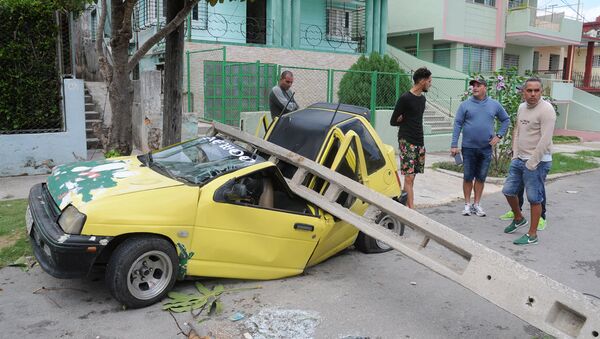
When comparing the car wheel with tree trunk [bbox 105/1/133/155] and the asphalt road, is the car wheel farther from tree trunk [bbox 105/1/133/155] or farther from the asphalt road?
tree trunk [bbox 105/1/133/155]

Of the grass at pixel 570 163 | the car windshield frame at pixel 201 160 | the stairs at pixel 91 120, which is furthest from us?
the grass at pixel 570 163

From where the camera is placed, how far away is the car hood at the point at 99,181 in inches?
151

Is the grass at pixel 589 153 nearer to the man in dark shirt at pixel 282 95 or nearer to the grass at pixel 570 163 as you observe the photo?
the grass at pixel 570 163

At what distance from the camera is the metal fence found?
1157 centimetres

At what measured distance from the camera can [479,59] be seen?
21.8 meters

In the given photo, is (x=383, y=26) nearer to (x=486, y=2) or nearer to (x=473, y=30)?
(x=473, y=30)

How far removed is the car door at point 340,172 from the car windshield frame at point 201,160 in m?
0.70

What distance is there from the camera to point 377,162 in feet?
17.8

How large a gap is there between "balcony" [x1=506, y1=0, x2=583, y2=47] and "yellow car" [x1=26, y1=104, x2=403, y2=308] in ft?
65.6

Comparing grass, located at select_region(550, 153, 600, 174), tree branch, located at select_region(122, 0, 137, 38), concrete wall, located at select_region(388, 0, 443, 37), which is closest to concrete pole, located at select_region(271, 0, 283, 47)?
concrete wall, located at select_region(388, 0, 443, 37)

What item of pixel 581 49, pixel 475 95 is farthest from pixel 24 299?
pixel 581 49

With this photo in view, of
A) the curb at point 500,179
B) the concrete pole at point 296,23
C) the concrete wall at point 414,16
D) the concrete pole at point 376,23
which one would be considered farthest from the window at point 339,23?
the curb at point 500,179

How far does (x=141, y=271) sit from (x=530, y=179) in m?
4.42

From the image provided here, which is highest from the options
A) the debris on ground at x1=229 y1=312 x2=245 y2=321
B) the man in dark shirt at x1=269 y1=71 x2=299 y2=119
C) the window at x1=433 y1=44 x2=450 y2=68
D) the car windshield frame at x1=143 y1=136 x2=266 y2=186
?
the window at x1=433 y1=44 x2=450 y2=68
